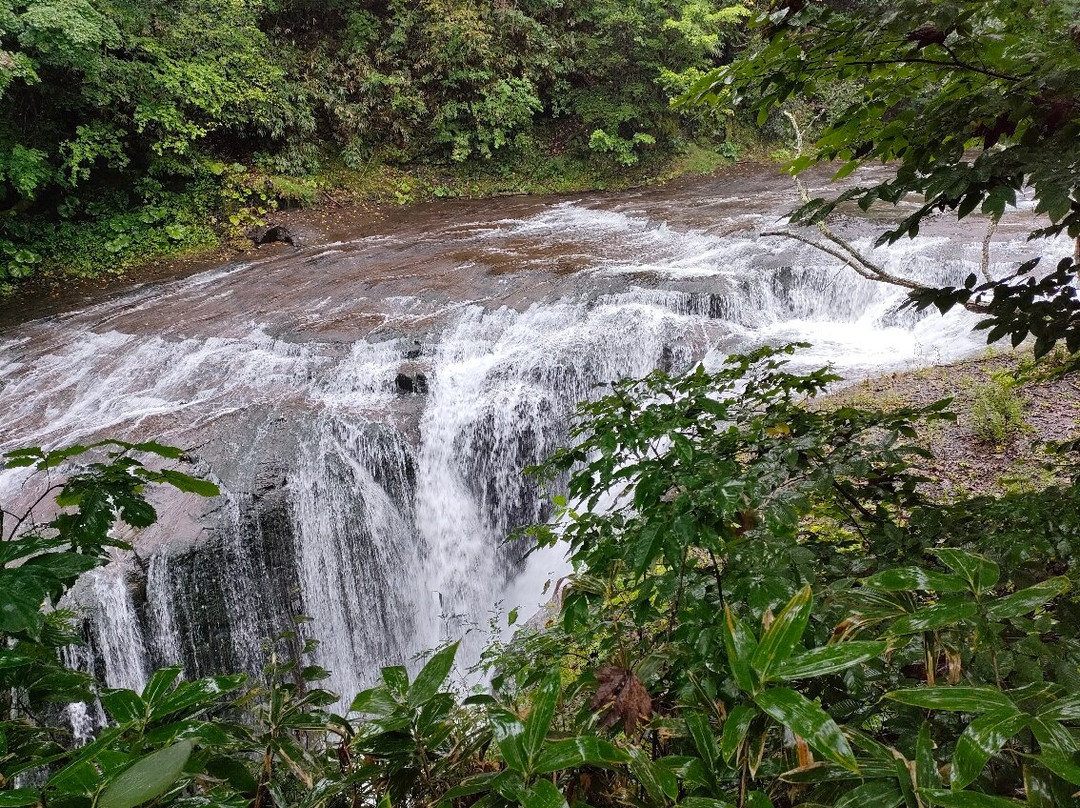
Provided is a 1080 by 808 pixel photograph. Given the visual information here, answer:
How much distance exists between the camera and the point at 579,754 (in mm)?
803

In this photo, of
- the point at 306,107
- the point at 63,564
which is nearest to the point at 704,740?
the point at 63,564

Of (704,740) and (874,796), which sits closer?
(874,796)

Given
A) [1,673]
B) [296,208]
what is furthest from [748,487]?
[296,208]

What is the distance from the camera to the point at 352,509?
18.9ft

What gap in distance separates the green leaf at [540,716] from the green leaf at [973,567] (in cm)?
55

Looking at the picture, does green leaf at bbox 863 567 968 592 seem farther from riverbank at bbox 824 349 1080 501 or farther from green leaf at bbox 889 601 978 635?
riverbank at bbox 824 349 1080 501

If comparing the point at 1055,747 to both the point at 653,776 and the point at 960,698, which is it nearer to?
the point at 960,698

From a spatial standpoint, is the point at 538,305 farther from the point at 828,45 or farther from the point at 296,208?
the point at 296,208

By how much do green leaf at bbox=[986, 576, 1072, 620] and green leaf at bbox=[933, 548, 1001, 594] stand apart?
0.08ft

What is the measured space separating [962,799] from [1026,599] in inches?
10.2

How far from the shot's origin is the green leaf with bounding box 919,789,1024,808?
621 mm

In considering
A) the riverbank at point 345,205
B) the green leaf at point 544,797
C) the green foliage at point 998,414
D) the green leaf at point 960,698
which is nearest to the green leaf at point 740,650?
the green leaf at point 960,698

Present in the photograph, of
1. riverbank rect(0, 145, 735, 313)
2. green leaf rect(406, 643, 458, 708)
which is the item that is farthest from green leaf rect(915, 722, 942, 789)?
riverbank rect(0, 145, 735, 313)

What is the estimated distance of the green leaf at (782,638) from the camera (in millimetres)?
738
